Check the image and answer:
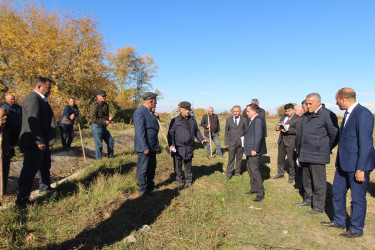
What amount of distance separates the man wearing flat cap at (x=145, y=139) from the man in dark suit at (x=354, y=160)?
344 cm

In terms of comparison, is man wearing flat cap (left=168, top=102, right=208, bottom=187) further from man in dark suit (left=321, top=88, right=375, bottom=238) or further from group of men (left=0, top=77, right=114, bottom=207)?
man in dark suit (left=321, top=88, right=375, bottom=238)

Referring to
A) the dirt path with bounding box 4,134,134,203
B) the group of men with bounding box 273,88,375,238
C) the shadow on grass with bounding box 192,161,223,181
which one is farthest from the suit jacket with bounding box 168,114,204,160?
the dirt path with bounding box 4,134,134,203

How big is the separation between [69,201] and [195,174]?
144 inches

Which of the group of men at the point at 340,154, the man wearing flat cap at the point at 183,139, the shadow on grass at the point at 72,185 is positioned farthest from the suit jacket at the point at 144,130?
the group of men at the point at 340,154

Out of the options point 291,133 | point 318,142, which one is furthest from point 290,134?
point 318,142

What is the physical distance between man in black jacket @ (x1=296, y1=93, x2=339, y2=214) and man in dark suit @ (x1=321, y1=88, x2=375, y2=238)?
1.65 ft

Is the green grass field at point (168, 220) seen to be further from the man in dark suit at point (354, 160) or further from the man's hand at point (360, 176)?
the man's hand at point (360, 176)

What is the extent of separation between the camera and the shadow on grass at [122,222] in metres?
3.02

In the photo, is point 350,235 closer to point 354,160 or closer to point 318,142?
point 354,160

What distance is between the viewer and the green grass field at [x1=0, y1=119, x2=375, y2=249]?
10.1 feet

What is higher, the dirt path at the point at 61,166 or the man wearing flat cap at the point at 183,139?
the man wearing flat cap at the point at 183,139

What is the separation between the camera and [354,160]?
3.32 metres

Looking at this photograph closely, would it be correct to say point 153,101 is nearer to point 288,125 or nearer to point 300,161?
point 300,161

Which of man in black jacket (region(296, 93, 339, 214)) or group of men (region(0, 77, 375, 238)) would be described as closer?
group of men (region(0, 77, 375, 238))
